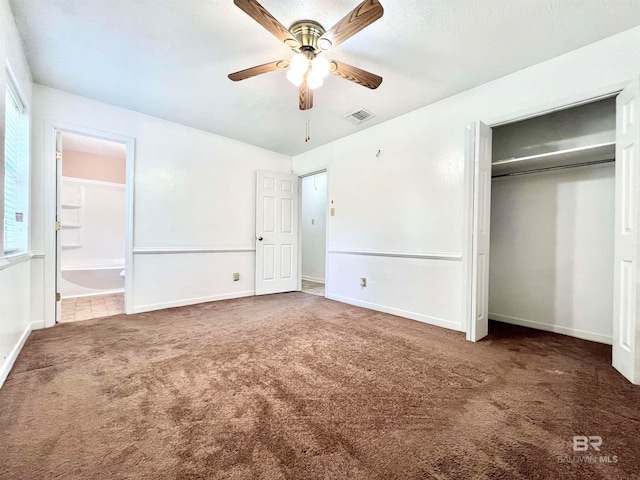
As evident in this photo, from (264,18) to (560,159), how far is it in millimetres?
2850

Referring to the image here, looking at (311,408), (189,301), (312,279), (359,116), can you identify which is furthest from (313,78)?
(312,279)

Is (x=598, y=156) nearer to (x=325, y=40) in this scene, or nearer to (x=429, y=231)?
(x=429, y=231)

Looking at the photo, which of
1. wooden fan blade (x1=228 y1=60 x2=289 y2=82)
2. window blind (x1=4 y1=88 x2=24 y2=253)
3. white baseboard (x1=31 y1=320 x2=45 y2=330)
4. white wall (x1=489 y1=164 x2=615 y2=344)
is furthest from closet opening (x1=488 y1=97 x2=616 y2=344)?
white baseboard (x1=31 y1=320 x2=45 y2=330)

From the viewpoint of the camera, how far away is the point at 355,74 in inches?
84.3

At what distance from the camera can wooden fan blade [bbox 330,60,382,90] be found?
6.79 ft

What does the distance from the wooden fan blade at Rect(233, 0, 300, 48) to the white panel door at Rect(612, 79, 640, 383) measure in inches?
92.7

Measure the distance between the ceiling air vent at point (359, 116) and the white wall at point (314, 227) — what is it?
8.27ft

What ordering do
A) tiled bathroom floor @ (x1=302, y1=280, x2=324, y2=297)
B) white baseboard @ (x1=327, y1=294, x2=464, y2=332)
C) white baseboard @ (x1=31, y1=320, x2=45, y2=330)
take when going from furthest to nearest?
tiled bathroom floor @ (x1=302, y1=280, x2=324, y2=297)
white baseboard @ (x1=327, y1=294, x2=464, y2=332)
white baseboard @ (x1=31, y1=320, x2=45, y2=330)

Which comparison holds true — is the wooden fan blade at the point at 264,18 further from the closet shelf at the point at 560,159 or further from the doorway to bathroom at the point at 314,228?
the doorway to bathroom at the point at 314,228

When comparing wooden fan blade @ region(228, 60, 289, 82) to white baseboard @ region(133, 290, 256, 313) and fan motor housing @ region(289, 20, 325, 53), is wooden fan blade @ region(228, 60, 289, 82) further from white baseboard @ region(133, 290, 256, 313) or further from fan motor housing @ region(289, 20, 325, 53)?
white baseboard @ region(133, 290, 256, 313)

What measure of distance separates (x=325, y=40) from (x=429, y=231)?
2.15 meters

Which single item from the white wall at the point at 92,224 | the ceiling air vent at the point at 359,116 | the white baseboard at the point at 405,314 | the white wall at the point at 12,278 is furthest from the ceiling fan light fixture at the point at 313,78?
the white wall at the point at 92,224

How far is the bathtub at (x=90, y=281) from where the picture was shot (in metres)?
4.45

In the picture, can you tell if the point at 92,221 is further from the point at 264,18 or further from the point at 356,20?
the point at 356,20
